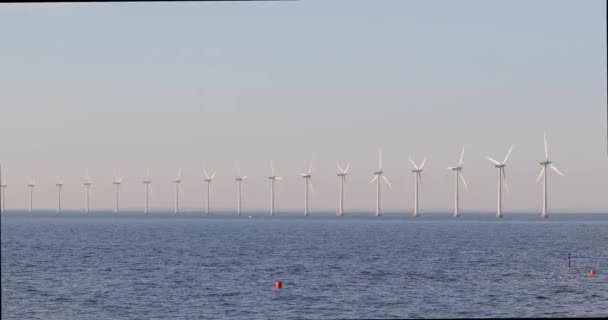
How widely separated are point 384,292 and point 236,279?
723 inches

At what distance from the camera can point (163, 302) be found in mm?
65125

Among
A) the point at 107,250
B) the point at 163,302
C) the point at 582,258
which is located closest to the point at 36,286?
the point at 163,302

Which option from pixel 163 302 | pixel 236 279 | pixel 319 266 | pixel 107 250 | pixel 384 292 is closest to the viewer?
pixel 163 302

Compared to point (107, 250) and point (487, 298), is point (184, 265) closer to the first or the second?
point (107, 250)

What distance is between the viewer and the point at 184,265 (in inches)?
4048

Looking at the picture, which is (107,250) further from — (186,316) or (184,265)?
(186,316)

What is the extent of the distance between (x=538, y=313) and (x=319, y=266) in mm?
44839

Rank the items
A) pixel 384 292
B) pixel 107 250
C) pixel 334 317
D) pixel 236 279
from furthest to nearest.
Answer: pixel 107 250 → pixel 236 279 → pixel 384 292 → pixel 334 317

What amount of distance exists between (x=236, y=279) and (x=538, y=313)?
112 ft

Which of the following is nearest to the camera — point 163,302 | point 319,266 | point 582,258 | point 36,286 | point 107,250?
point 163,302

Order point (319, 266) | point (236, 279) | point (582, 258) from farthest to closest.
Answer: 1. point (582, 258)
2. point (319, 266)
3. point (236, 279)

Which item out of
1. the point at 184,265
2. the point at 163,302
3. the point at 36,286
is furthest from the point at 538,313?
the point at 184,265

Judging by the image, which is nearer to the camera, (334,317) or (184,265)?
(334,317)

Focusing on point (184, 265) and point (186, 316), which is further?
point (184, 265)
